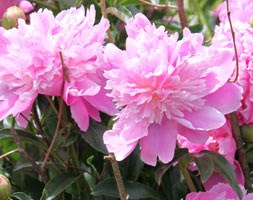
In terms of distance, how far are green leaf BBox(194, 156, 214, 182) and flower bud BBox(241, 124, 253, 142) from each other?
0.06 meters

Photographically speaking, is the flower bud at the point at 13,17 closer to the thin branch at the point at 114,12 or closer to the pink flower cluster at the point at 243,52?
the thin branch at the point at 114,12

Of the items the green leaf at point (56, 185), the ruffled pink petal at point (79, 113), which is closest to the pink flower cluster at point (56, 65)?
the ruffled pink petal at point (79, 113)

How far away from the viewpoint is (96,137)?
0.82 m

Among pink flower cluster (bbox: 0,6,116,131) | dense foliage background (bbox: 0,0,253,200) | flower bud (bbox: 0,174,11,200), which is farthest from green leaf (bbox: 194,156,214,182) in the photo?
flower bud (bbox: 0,174,11,200)

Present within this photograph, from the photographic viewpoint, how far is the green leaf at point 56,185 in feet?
2.80

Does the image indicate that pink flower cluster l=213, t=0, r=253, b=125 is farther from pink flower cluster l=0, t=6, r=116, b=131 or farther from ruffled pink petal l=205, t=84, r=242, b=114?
pink flower cluster l=0, t=6, r=116, b=131

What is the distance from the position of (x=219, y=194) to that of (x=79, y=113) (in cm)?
18

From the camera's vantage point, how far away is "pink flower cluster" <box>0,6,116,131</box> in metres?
0.77

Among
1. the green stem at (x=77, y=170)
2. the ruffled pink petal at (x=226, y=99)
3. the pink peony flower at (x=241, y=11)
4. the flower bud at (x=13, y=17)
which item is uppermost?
the pink peony flower at (x=241, y=11)

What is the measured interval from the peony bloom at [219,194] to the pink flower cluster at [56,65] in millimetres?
129

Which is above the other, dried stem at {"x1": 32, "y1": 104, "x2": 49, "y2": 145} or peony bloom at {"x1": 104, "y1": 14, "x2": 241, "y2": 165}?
peony bloom at {"x1": 104, "y1": 14, "x2": 241, "y2": 165}

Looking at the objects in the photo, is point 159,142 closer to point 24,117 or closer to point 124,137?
point 124,137

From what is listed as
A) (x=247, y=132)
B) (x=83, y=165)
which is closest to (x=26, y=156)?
(x=83, y=165)

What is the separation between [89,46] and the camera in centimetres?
78
